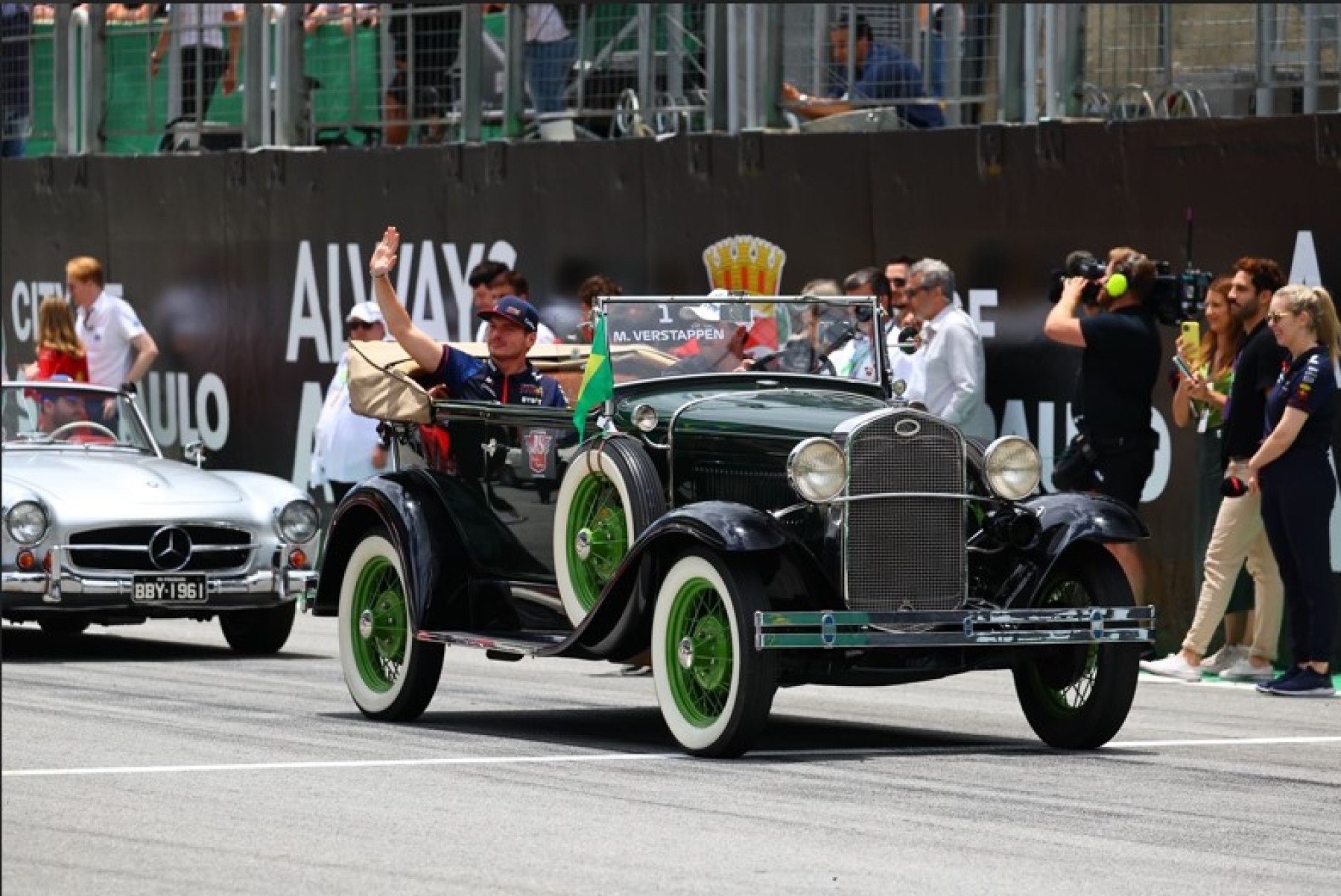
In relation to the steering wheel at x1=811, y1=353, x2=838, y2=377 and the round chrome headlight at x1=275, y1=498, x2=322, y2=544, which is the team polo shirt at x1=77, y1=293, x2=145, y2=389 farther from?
the steering wheel at x1=811, y1=353, x2=838, y2=377

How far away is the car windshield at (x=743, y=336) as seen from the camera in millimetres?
10531

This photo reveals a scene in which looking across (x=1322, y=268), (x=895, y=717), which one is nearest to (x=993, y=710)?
(x=895, y=717)

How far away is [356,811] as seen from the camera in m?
8.00

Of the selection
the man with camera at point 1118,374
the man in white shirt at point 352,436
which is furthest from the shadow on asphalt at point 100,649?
the man with camera at point 1118,374

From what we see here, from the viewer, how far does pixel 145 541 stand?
1338 centimetres

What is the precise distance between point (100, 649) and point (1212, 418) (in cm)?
578

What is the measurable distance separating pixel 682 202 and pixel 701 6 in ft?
3.95

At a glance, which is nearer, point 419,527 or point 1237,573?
point 419,527

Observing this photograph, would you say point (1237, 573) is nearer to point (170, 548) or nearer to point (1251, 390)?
point (1251, 390)

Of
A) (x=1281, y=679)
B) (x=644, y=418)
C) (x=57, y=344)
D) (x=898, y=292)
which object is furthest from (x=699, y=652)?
(x=57, y=344)

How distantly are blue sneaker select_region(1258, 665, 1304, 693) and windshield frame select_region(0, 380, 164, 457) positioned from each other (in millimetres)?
5945

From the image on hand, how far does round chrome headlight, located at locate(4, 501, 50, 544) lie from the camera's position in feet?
43.2

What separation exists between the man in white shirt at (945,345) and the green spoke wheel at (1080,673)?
13.0 ft

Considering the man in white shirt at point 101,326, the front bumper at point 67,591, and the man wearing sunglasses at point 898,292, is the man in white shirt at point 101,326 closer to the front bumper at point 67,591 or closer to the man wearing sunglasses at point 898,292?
the front bumper at point 67,591
